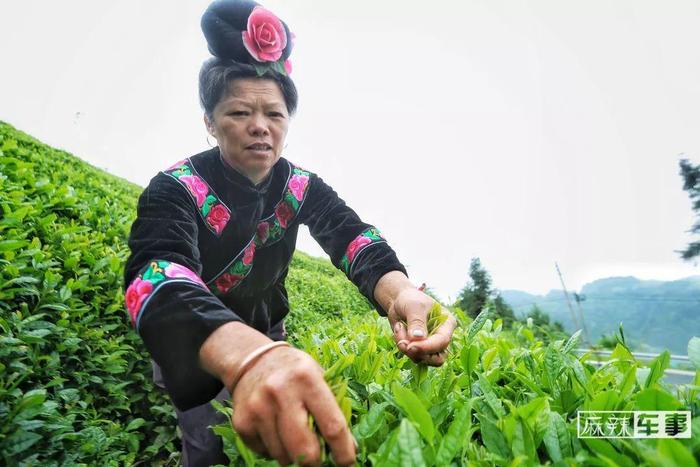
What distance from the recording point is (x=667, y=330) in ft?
340

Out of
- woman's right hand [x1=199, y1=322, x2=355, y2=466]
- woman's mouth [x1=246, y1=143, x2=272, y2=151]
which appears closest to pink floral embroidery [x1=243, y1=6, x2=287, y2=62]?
woman's mouth [x1=246, y1=143, x2=272, y2=151]

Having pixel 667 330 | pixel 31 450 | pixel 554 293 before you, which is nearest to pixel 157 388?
pixel 31 450

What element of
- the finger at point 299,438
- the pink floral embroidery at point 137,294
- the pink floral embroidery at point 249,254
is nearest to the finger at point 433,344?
the finger at point 299,438

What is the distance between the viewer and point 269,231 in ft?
6.41

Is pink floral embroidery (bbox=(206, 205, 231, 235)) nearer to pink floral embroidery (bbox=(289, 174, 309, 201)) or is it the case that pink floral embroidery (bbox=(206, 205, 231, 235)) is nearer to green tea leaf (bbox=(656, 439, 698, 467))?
pink floral embroidery (bbox=(289, 174, 309, 201))

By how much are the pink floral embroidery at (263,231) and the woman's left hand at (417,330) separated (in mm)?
722

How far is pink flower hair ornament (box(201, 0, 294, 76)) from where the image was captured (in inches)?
67.9

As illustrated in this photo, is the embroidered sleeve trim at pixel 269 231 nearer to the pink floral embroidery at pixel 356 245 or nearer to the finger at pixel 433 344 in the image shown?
the pink floral embroidery at pixel 356 245

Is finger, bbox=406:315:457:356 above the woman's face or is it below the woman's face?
below

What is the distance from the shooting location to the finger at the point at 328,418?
2.32 feet

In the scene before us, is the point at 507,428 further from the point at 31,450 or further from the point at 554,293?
the point at 554,293

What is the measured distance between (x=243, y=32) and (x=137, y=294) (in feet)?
4.01

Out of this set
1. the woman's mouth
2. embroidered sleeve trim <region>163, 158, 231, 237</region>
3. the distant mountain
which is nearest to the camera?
embroidered sleeve trim <region>163, 158, 231, 237</region>

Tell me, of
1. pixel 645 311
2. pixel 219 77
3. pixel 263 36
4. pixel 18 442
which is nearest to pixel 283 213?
pixel 219 77
